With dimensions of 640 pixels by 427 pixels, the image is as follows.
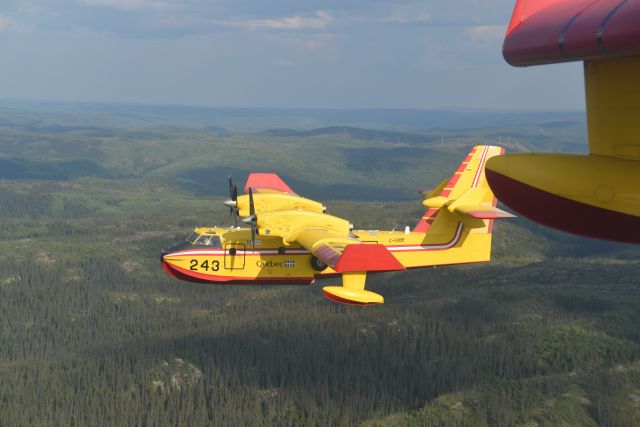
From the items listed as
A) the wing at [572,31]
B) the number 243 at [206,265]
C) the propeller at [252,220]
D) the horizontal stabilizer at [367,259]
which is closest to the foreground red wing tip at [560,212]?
the wing at [572,31]

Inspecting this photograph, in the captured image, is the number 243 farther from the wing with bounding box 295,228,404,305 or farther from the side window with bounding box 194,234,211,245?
the wing with bounding box 295,228,404,305

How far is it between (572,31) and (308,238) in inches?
1765

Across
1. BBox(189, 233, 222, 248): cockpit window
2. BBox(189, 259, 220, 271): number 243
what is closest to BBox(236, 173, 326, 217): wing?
BBox(189, 233, 222, 248): cockpit window

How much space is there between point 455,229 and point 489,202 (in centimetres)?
722

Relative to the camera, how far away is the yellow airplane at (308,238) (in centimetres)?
5716

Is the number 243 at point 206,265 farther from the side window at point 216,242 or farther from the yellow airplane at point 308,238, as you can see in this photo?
the side window at point 216,242

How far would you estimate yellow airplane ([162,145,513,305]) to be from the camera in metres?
57.2

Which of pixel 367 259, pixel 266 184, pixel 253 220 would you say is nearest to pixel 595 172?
pixel 367 259

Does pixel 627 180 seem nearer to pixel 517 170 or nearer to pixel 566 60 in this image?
pixel 517 170

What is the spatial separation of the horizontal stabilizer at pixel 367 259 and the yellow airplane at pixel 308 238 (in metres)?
10.3

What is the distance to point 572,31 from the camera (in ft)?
30.2

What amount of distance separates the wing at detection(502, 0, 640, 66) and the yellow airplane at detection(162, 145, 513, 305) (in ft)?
127

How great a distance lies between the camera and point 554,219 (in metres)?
13.0

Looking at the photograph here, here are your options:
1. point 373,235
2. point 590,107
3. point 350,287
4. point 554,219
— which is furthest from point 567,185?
point 373,235
